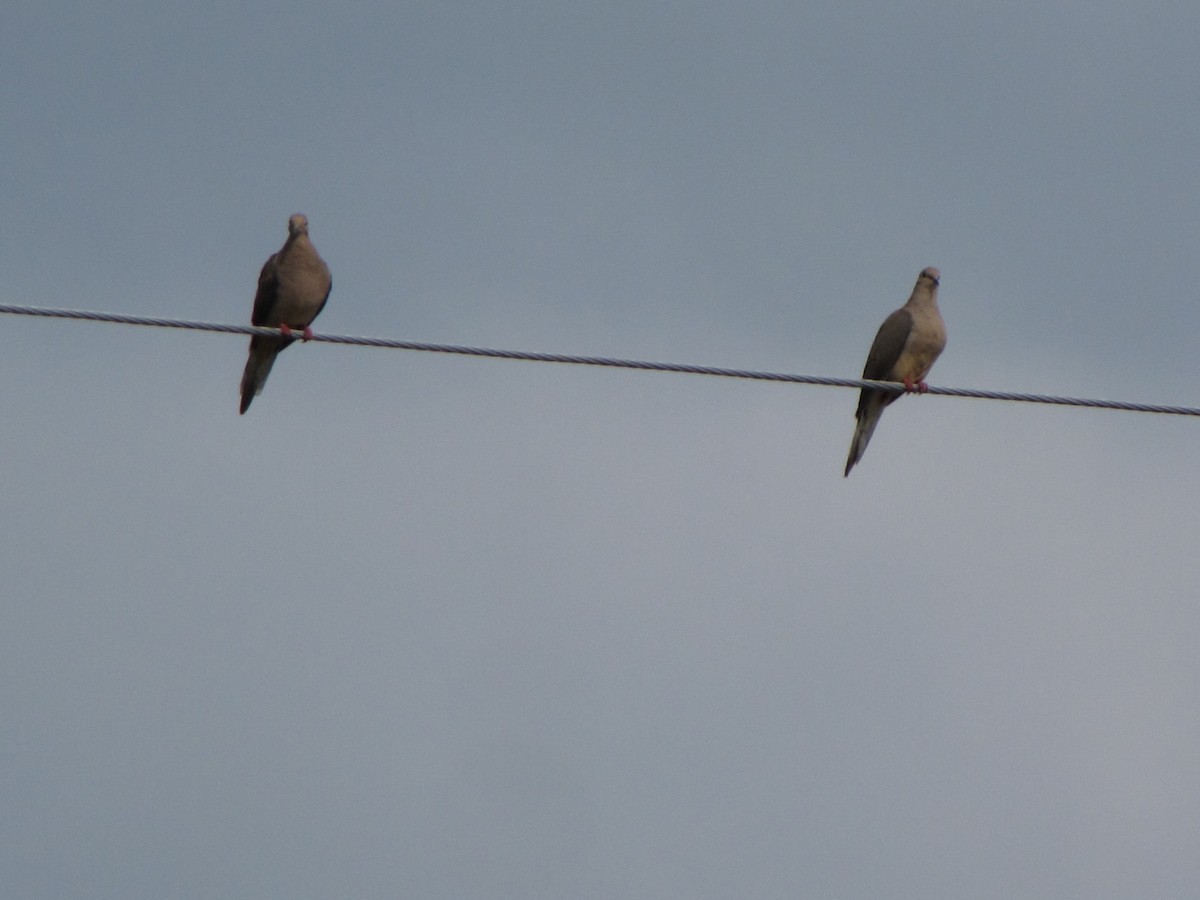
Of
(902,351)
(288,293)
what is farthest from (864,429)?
(288,293)

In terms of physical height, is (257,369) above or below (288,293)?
below

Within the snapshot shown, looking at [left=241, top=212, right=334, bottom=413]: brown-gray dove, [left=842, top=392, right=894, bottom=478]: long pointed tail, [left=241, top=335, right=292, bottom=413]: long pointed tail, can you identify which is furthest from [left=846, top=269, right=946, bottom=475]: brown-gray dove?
[left=241, top=335, right=292, bottom=413]: long pointed tail

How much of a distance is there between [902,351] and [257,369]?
3704 millimetres

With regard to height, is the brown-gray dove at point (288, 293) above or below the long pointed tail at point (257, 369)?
above

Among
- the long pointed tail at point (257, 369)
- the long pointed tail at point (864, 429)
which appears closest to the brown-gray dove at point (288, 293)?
the long pointed tail at point (257, 369)

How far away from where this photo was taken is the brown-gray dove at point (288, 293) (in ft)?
34.0

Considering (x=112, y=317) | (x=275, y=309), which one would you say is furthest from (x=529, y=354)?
(x=275, y=309)

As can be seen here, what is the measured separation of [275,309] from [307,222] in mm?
639

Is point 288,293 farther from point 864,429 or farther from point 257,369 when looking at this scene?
point 864,429

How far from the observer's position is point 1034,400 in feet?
24.3

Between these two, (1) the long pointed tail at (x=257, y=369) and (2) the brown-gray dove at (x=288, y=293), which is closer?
(2) the brown-gray dove at (x=288, y=293)

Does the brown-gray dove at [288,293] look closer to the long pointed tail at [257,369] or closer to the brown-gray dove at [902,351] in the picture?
the long pointed tail at [257,369]

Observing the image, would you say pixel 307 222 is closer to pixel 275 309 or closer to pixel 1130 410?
pixel 275 309

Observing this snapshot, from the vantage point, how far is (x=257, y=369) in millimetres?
10719
